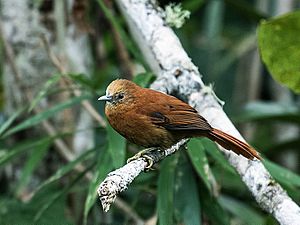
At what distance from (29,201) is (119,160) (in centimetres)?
83

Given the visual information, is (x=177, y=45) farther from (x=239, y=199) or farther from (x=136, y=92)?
(x=239, y=199)

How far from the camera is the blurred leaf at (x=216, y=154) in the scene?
9.83 feet

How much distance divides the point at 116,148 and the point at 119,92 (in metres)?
0.28

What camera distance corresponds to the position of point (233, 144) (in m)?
2.46

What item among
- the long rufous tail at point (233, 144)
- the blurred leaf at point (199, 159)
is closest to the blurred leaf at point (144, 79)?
the blurred leaf at point (199, 159)

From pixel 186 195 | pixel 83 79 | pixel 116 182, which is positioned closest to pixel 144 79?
pixel 83 79

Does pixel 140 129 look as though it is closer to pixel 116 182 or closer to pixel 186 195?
pixel 186 195

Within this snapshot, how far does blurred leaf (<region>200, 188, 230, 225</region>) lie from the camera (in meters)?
3.04

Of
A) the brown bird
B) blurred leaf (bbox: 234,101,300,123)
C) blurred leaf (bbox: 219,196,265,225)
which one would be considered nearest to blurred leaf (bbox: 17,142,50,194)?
the brown bird

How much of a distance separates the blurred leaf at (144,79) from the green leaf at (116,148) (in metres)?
0.23

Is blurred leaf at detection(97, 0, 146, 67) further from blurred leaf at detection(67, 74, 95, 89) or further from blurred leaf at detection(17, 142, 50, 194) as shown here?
blurred leaf at detection(17, 142, 50, 194)

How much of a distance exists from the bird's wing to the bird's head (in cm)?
10

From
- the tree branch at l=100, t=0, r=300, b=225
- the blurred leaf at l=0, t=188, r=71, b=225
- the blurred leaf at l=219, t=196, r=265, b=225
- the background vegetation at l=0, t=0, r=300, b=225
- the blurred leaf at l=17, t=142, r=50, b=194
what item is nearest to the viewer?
the tree branch at l=100, t=0, r=300, b=225

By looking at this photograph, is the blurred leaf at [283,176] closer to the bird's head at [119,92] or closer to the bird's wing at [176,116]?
the bird's wing at [176,116]
